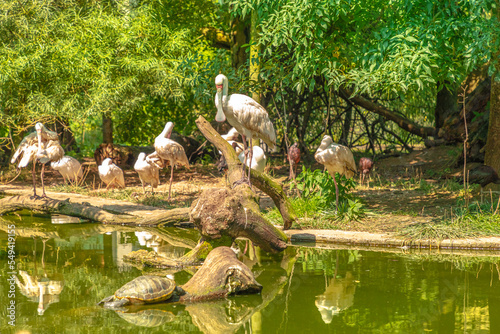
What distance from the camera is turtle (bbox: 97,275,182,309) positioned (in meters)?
4.93

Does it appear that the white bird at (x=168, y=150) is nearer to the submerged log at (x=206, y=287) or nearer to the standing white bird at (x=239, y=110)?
the standing white bird at (x=239, y=110)

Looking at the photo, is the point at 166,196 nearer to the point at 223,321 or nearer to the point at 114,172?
the point at 114,172

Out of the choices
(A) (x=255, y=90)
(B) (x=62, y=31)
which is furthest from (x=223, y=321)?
(B) (x=62, y=31)

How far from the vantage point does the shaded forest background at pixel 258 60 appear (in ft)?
24.4

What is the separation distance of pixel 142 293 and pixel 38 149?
6.45 meters

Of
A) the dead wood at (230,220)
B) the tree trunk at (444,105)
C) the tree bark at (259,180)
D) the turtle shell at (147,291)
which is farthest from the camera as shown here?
the tree trunk at (444,105)

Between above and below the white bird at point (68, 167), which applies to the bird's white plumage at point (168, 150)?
above

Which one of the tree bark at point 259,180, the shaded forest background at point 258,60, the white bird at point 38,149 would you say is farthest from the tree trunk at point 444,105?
the white bird at point 38,149

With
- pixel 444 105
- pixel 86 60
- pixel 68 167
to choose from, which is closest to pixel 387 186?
pixel 444 105

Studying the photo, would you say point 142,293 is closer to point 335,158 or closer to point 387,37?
point 335,158

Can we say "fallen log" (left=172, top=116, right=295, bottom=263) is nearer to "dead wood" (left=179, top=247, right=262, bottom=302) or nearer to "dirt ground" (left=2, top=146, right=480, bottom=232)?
"dead wood" (left=179, top=247, right=262, bottom=302)

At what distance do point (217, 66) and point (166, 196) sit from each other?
9.58 feet

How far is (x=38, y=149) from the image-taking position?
411 inches

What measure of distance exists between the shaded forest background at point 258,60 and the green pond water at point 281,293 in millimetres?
2381
